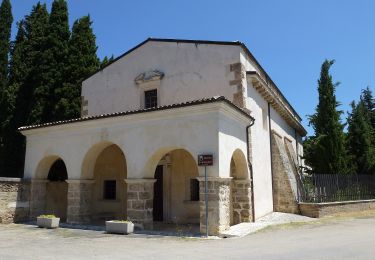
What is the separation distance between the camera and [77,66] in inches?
934

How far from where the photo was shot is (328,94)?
70.2 feet

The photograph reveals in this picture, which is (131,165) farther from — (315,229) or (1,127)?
(1,127)

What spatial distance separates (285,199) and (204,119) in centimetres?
742

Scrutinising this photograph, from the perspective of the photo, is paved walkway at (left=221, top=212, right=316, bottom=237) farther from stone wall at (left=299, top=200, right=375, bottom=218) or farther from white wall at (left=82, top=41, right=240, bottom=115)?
white wall at (left=82, top=41, right=240, bottom=115)

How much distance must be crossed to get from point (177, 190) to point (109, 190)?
3668mm

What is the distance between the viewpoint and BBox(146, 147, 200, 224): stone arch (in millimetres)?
14719

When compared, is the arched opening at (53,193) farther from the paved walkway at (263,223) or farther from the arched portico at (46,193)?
the paved walkway at (263,223)

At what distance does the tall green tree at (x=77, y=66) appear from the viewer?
72.2ft

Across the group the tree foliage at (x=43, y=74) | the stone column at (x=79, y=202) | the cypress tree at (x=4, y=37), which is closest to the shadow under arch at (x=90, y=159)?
the stone column at (x=79, y=202)

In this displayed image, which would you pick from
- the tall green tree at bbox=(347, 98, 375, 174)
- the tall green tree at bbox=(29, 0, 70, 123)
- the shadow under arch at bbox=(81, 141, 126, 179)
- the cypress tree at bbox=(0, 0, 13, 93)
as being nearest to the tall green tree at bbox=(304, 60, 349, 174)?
the tall green tree at bbox=(347, 98, 375, 174)

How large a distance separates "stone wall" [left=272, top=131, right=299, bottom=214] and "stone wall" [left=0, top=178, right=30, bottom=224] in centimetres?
1098

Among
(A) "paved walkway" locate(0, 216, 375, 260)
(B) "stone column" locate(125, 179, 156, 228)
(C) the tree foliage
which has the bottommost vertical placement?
(A) "paved walkway" locate(0, 216, 375, 260)

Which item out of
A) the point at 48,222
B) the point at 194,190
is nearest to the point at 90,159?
the point at 48,222

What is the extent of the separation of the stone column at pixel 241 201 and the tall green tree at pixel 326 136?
872cm
